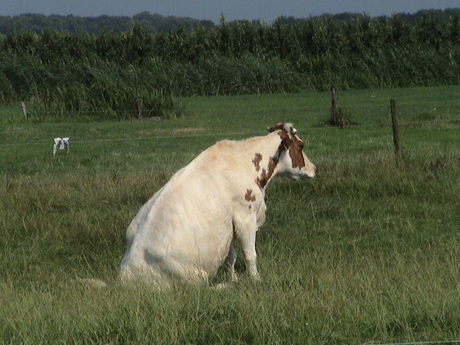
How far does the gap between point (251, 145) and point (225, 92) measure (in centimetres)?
3025

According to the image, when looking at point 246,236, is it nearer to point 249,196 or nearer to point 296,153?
point 249,196

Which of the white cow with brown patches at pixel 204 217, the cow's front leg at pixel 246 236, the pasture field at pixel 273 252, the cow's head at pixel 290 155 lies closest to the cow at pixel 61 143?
the pasture field at pixel 273 252

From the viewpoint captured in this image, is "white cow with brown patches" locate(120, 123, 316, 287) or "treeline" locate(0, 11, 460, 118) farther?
"treeline" locate(0, 11, 460, 118)

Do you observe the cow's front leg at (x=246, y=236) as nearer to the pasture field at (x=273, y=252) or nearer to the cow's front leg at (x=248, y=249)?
the cow's front leg at (x=248, y=249)

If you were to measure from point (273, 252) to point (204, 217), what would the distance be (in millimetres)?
1519

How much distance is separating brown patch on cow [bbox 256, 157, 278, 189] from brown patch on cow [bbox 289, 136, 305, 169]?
9.4 inches

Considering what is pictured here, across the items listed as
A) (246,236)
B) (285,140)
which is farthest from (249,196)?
(285,140)

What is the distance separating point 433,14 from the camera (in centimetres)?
4784

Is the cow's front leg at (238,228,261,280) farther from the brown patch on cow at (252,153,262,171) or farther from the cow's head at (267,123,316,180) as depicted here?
the cow's head at (267,123,316,180)

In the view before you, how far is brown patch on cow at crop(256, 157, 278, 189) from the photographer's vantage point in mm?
8541

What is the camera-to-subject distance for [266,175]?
340 inches

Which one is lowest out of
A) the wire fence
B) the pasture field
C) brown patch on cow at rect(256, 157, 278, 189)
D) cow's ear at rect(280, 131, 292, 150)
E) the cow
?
the wire fence

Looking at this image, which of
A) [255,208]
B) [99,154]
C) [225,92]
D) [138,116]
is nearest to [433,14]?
[225,92]

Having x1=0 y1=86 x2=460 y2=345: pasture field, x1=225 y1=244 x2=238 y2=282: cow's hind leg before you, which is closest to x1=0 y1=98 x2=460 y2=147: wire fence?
x1=0 y1=86 x2=460 y2=345: pasture field
